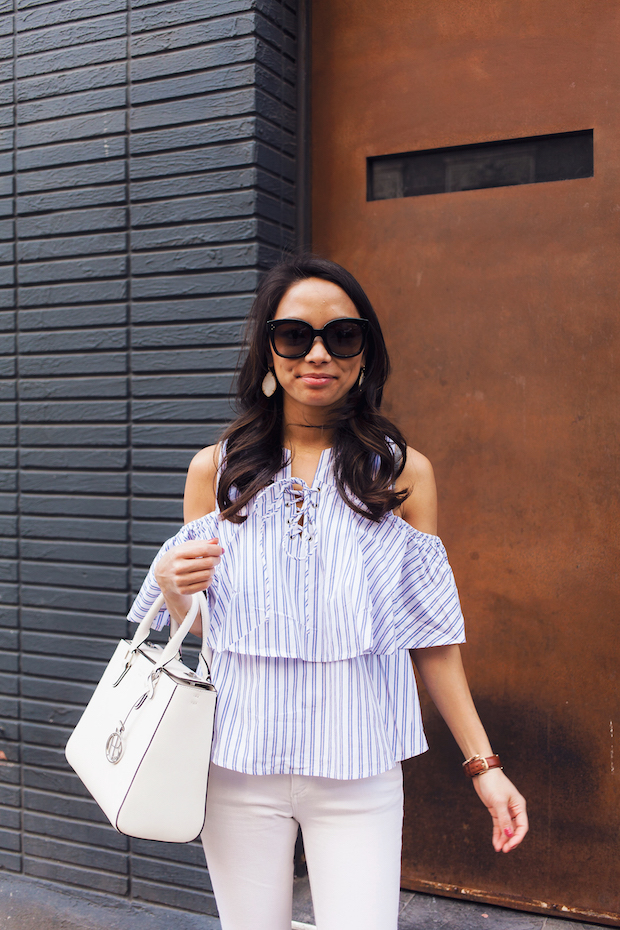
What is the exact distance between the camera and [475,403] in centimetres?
304

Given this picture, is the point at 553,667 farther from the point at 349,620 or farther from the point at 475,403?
the point at 349,620

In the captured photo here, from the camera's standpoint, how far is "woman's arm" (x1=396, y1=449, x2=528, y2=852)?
5.65 feet

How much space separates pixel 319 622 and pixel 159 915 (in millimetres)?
1997

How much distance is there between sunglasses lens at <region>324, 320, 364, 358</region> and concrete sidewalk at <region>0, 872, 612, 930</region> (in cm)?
221

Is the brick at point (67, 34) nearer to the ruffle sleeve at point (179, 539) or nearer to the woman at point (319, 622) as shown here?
the woman at point (319, 622)

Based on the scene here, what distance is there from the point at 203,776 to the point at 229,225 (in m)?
2.02

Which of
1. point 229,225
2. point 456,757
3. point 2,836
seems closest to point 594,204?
point 229,225

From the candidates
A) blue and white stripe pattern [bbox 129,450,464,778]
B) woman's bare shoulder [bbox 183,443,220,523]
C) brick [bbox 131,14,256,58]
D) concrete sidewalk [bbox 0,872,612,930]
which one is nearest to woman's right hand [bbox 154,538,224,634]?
blue and white stripe pattern [bbox 129,450,464,778]

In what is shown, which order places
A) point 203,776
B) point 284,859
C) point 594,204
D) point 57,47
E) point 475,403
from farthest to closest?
1. point 57,47
2. point 475,403
3. point 594,204
4. point 284,859
5. point 203,776

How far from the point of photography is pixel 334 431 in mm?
1942

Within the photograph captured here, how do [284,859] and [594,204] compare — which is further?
[594,204]

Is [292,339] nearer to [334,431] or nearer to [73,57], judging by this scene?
[334,431]

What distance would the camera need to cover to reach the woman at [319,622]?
1693 millimetres

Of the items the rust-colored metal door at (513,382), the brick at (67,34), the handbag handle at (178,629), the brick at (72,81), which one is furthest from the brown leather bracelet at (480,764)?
the brick at (67,34)
